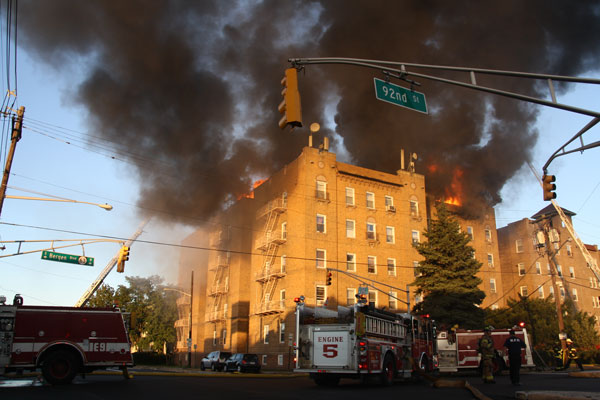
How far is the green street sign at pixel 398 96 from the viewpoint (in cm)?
1091

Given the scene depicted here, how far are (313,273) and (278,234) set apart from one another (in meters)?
4.62

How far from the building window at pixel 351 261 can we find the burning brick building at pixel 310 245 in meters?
0.08

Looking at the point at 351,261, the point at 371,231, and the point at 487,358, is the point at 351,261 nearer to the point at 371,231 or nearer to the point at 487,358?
the point at 371,231

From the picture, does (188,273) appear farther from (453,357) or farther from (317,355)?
(317,355)

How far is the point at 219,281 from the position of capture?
48.8m

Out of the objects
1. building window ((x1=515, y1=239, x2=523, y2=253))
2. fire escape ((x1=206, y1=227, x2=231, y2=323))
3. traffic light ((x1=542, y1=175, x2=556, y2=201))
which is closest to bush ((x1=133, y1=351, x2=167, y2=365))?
fire escape ((x1=206, y1=227, x2=231, y2=323))

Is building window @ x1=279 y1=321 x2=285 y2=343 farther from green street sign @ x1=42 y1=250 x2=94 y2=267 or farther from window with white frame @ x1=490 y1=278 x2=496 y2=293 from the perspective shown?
window with white frame @ x1=490 y1=278 x2=496 y2=293

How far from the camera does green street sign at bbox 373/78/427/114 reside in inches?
429

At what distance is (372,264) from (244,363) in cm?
1371

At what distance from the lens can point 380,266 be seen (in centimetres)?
4012

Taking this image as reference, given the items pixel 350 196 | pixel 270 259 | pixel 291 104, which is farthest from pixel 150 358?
pixel 291 104

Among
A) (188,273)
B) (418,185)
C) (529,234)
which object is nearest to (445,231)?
(418,185)

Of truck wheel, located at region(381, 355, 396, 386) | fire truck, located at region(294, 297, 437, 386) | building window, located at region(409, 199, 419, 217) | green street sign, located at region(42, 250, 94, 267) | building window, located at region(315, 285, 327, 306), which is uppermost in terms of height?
building window, located at region(409, 199, 419, 217)

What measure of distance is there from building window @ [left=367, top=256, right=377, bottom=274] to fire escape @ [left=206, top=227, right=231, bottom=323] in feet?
46.2
